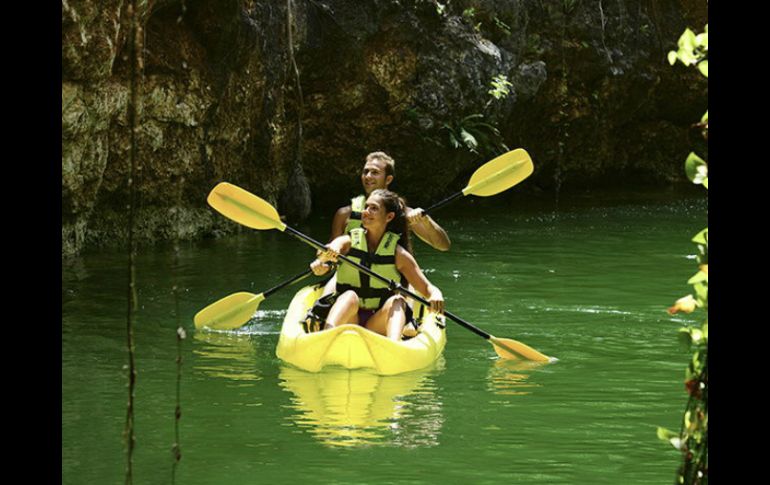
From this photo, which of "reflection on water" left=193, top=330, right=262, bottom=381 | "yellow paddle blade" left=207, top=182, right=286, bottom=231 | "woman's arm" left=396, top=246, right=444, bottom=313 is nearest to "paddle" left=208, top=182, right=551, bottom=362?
"yellow paddle blade" left=207, top=182, right=286, bottom=231

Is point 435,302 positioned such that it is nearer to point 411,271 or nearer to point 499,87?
point 411,271

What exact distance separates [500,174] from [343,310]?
1.95 m

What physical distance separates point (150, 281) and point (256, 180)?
406cm

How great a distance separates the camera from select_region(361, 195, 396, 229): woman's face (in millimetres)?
6754

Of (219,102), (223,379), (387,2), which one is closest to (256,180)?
(219,102)

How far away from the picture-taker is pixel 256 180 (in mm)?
13570

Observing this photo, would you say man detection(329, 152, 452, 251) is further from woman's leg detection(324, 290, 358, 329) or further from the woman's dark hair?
woman's leg detection(324, 290, 358, 329)

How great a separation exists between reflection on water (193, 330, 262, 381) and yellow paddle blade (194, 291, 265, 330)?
0.48ft

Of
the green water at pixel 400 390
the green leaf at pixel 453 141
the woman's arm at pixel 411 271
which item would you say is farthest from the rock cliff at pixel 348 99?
the woman's arm at pixel 411 271

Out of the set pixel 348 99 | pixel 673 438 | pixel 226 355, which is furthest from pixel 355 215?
pixel 348 99

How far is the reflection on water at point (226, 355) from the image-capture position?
21.2ft

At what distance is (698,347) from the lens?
216 centimetres
